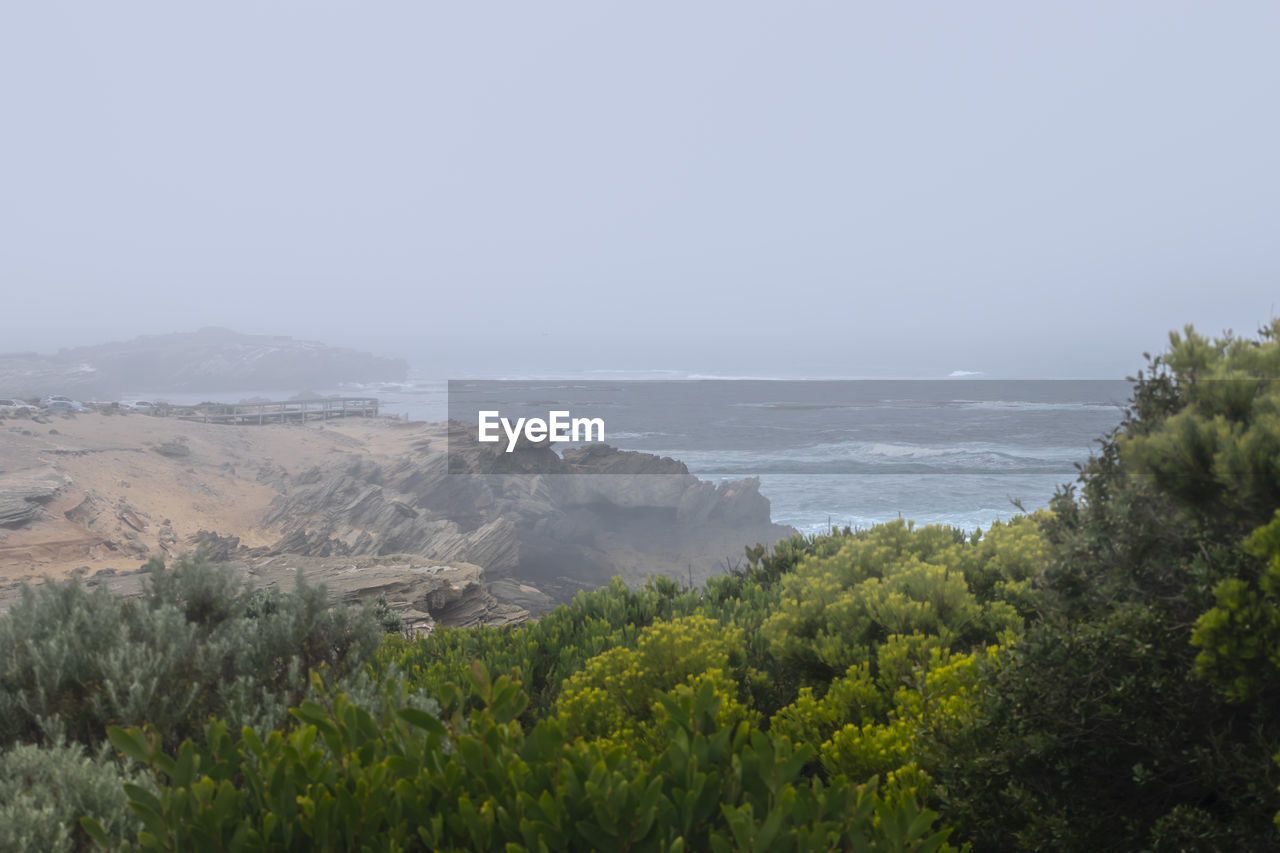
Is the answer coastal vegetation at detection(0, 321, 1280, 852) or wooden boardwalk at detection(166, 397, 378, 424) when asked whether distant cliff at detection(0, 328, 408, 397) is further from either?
coastal vegetation at detection(0, 321, 1280, 852)

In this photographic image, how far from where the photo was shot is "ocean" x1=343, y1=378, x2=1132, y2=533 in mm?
43406

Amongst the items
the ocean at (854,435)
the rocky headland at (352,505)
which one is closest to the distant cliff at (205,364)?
the ocean at (854,435)

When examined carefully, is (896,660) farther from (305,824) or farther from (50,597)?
(50,597)

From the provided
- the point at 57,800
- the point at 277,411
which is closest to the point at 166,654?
the point at 57,800

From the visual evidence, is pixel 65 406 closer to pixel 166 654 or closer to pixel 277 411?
pixel 277 411

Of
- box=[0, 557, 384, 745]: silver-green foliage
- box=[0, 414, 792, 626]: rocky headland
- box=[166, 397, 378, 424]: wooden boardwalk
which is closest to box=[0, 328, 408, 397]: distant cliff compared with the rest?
box=[166, 397, 378, 424]: wooden boardwalk

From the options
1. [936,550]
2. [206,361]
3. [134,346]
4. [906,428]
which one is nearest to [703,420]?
[906,428]

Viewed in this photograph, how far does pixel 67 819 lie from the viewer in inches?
94.9

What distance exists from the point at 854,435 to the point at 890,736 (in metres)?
71.7

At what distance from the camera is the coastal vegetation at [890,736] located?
1.79 metres

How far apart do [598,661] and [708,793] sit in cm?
210

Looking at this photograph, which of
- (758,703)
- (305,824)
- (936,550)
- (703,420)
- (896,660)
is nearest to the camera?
(305,824)

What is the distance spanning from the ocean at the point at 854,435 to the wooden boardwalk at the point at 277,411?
6.23 metres

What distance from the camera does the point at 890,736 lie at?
9.10ft
